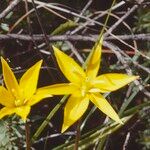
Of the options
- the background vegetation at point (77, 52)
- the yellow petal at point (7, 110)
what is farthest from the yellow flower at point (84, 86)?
the background vegetation at point (77, 52)

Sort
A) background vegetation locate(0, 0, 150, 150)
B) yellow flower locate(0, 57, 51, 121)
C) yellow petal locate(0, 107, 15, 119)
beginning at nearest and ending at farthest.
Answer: yellow petal locate(0, 107, 15, 119), yellow flower locate(0, 57, 51, 121), background vegetation locate(0, 0, 150, 150)

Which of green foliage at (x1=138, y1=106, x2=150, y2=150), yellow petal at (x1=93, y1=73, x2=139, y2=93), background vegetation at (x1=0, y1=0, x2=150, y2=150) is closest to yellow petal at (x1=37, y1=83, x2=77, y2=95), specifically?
yellow petal at (x1=93, y1=73, x2=139, y2=93)

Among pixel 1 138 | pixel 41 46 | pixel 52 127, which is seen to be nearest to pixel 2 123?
pixel 1 138

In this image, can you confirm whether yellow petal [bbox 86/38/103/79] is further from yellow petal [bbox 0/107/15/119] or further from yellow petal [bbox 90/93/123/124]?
yellow petal [bbox 0/107/15/119]

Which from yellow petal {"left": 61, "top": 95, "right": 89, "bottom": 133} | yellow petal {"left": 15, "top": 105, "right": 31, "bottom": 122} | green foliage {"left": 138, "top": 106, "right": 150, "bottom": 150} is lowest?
green foliage {"left": 138, "top": 106, "right": 150, "bottom": 150}

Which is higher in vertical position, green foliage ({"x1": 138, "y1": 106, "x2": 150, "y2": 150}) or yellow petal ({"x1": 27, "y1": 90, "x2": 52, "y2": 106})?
yellow petal ({"x1": 27, "y1": 90, "x2": 52, "y2": 106})

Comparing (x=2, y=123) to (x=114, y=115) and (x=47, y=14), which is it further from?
(x=47, y=14)

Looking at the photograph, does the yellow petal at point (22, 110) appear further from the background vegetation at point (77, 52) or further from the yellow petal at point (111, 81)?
the background vegetation at point (77, 52)

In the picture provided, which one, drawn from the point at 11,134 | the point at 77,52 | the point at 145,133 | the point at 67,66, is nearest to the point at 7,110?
the point at 67,66
